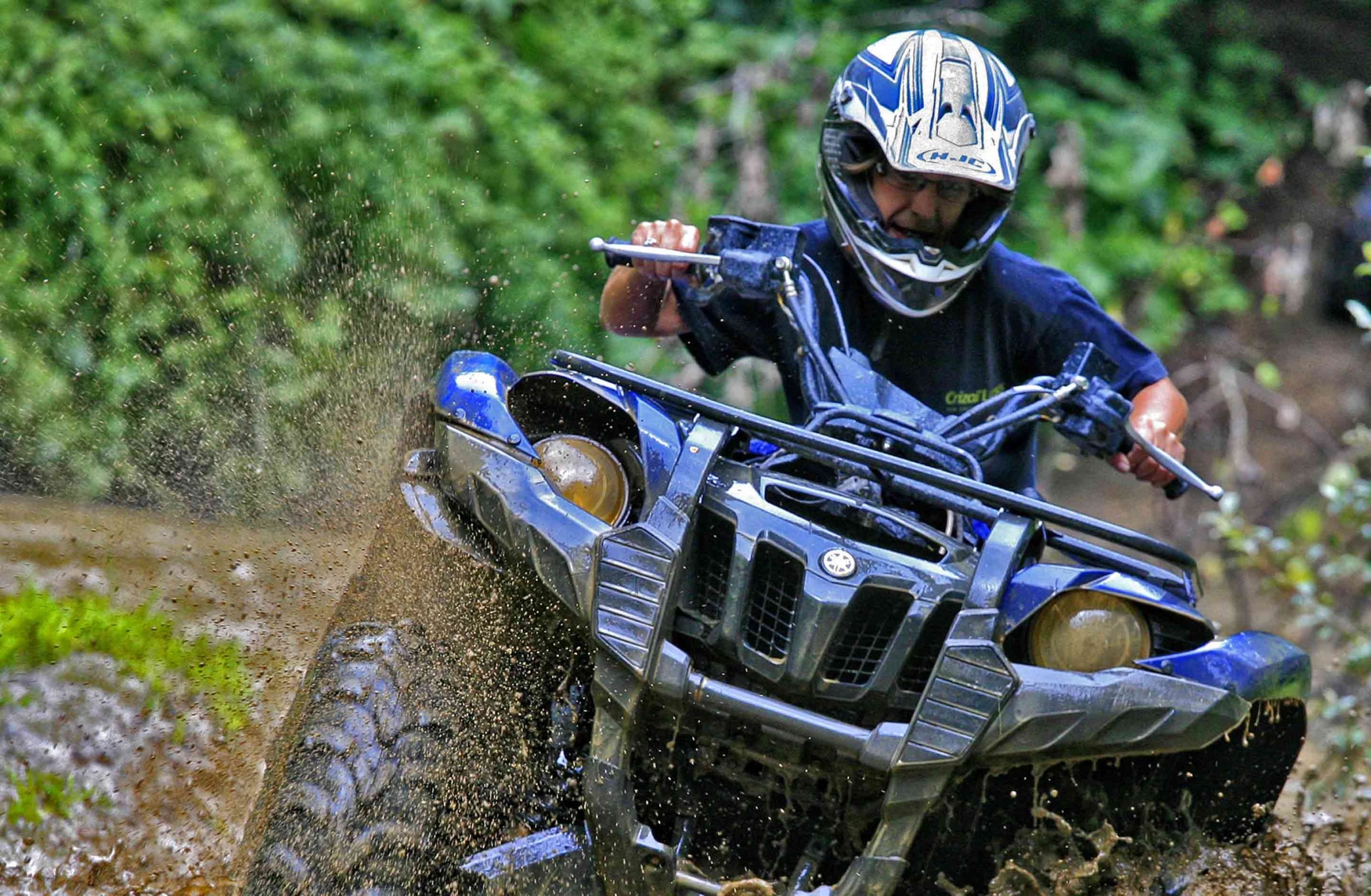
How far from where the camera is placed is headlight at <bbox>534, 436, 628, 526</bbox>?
3.48 metres

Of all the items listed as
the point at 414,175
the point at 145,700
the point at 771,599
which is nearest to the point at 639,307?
the point at 771,599

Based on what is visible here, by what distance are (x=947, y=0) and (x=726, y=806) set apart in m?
8.01

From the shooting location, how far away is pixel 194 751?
4855 mm

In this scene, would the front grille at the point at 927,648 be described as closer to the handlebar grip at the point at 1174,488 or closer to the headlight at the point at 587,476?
the headlight at the point at 587,476

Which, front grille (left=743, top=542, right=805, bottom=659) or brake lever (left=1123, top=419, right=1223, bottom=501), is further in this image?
brake lever (left=1123, top=419, right=1223, bottom=501)

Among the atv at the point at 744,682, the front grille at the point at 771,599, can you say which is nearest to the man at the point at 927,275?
the atv at the point at 744,682

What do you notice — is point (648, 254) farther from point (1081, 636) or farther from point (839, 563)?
point (1081, 636)

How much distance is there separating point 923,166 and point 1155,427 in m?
0.93

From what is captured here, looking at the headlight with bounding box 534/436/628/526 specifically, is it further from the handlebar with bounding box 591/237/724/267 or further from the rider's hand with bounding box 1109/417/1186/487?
the rider's hand with bounding box 1109/417/1186/487

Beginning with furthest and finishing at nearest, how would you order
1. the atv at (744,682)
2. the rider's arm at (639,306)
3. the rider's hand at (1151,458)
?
the rider's arm at (639,306), the rider's hand at (1151,458), the atv at (744,682)

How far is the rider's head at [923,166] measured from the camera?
4.32m

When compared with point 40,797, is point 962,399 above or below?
above

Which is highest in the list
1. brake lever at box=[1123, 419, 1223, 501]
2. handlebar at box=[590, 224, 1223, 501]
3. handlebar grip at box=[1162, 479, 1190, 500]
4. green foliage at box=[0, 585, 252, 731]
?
handlebar at box=[590, 224, 1223, 501]

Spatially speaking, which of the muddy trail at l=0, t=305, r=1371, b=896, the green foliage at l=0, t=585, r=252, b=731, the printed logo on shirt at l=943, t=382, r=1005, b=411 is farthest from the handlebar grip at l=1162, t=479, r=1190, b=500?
the green foliage at l=0, t=585, r=252, b=731
